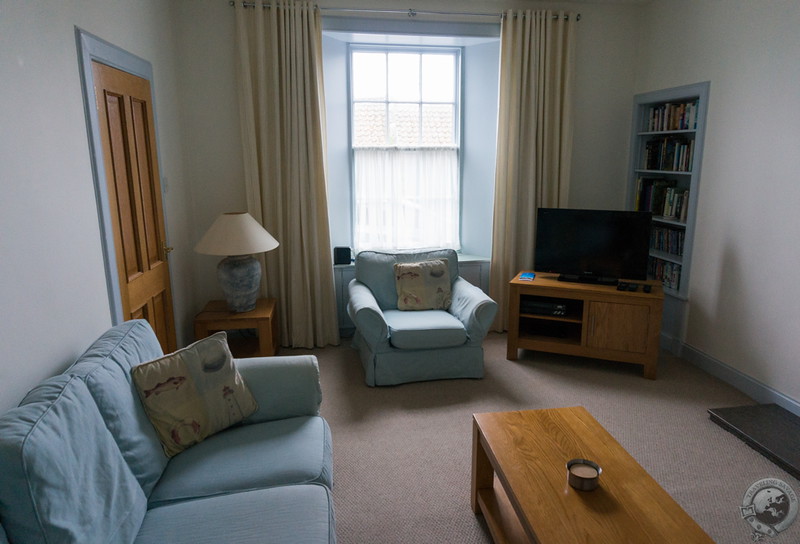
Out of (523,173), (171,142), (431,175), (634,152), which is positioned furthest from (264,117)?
(634,152)

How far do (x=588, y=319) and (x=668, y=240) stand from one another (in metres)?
1.08

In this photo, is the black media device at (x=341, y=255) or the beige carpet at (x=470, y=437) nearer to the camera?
the beige carpet at (x=470, y=437)

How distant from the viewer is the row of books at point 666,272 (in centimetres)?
395

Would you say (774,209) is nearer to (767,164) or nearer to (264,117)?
(767,164)

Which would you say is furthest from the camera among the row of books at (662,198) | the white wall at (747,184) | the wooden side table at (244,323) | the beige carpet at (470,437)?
the row of books at (662,198)

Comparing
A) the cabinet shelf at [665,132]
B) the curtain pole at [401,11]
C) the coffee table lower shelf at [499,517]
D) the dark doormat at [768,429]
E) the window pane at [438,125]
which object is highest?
the curtain pole at [401,11]

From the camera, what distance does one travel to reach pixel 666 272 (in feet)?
13.4

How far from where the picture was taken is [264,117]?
12.4 feet

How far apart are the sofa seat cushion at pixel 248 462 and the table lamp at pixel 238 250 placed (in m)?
1.46

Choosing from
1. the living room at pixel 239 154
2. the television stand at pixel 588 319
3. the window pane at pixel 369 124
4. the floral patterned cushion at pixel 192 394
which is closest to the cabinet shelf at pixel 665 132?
the living room at pixel 239 154

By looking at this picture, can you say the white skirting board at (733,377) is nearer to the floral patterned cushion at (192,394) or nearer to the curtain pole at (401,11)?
the curtain pole at (401,11)

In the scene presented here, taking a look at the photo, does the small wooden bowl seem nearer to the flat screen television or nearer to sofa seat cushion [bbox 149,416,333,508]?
sofa seat cushion [bbox 149,416,333,508]

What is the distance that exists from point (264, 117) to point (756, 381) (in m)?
3.75

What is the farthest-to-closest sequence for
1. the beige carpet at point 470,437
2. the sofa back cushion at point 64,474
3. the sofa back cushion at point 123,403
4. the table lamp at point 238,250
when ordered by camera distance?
the table lamp at point 238,250, the beige carpet at point 470,437, the sofa back cushion at point 123,403, the sofa back cushion at point 64,474
